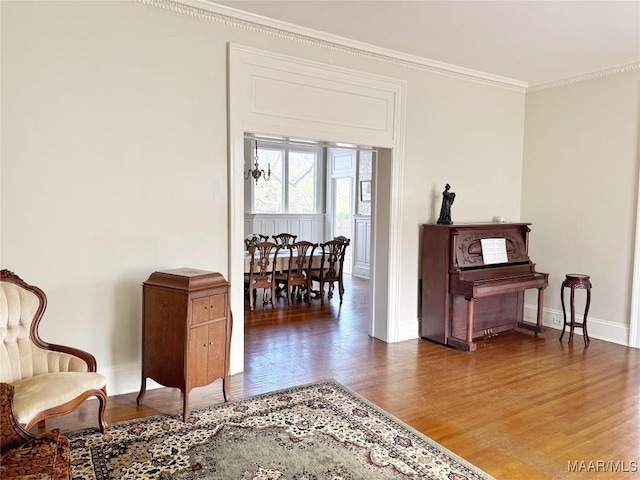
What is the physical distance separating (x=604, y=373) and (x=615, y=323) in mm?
1243

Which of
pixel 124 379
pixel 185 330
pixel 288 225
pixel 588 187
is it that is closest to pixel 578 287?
pixel 588 187

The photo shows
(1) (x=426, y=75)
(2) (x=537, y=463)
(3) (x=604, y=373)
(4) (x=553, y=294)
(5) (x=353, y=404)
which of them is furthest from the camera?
(4) (x=553, y=294)

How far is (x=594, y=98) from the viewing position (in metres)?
5.26

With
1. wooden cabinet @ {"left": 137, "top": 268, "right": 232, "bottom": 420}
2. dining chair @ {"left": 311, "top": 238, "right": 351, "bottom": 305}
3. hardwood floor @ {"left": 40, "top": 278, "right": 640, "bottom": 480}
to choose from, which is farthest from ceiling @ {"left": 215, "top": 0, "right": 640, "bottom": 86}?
dining chair @ {"left": 311, "top": 238, "right": 351, "bottom": 305}

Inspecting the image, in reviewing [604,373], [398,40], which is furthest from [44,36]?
[604,373]

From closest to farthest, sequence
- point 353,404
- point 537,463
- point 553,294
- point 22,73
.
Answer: point 537,463, point 22,73, point 353,404, point 553,294

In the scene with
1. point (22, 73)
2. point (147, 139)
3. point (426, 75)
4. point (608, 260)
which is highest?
point (426, 75)

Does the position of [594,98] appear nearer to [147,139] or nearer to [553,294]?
[553,294]

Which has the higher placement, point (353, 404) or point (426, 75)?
point (426, 75)

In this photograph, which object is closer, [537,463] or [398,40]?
[537,463]

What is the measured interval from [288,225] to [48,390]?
7791 mm

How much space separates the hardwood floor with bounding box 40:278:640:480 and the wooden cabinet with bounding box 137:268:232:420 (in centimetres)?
28

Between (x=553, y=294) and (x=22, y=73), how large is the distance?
226 inches

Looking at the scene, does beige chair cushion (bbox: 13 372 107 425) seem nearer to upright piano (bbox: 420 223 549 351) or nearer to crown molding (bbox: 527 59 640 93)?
upright piano (bbox: 420 223 549 351)
